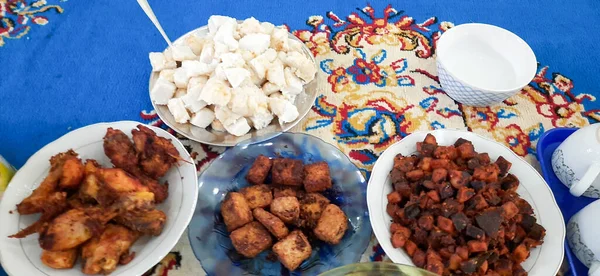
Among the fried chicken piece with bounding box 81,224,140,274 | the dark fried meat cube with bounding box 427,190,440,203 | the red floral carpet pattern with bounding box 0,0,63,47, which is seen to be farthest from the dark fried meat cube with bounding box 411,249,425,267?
the red floral carpet pattern with bounding box 0,0,63,47

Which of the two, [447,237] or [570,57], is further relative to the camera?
[570,57]

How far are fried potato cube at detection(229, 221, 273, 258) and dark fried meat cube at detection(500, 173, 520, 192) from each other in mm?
529

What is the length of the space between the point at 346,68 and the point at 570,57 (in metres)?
0.75

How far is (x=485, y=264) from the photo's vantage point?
0.85 m

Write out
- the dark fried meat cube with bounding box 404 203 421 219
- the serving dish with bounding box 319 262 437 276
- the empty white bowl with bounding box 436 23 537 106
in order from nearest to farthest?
the serving dish with bounding box 319 262 437 276
the dark fried meat cube with bounding box 404 203 421 219
the empty white bowl with bounding box 436 23 537 106

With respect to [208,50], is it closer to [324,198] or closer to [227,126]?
[227,126]

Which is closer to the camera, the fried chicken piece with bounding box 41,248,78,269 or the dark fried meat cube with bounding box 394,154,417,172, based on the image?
the fried chicken piece with bounding box 41,248,78,269

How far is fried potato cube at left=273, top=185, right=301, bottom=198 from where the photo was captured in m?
0.99

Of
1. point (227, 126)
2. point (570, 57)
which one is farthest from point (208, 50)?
point (570, 57)

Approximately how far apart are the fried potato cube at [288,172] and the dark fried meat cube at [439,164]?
0.30 m

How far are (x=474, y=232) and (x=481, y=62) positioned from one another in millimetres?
641

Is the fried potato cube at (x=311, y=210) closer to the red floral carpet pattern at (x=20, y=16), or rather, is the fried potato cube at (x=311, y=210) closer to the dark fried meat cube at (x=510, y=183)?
the dark fried meat cube at (x=510, y=183)

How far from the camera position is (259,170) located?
3.31 feet

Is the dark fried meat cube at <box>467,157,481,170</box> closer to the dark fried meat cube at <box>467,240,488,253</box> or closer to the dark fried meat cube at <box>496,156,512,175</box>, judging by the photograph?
the dark fried meat cube at <box>496,156,512,175</box>
